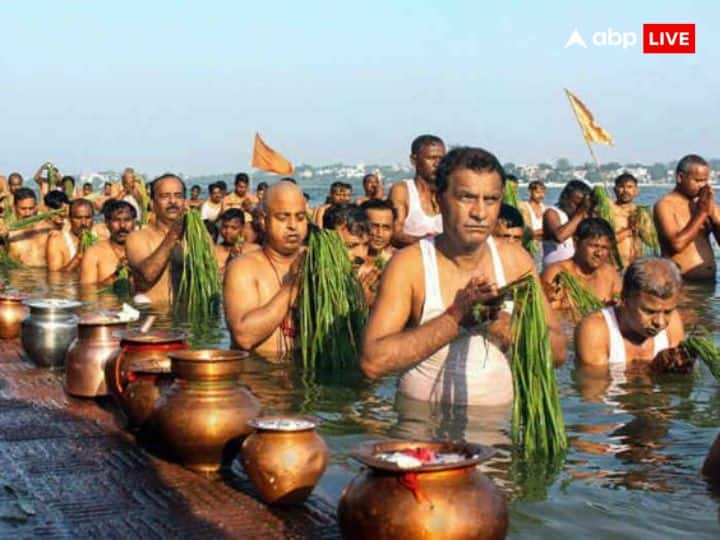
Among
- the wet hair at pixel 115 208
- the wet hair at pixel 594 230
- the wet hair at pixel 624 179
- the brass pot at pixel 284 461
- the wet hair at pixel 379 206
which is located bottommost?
the brass pot at pixel 284 461

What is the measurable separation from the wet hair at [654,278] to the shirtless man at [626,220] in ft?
27.1

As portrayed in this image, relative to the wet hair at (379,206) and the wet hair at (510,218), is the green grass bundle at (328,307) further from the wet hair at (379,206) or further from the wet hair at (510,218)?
the wet hair at (510,218)

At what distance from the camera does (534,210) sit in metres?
18.7

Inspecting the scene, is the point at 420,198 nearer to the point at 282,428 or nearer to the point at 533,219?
the point at 282,428

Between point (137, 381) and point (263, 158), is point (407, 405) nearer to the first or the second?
point (137, 381)

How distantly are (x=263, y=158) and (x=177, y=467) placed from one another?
30.6 feet

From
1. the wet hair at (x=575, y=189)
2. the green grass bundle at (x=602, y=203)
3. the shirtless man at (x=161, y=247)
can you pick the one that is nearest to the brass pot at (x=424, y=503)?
the shirtless man at (x=161, y=247)

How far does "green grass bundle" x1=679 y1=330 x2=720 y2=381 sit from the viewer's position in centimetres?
671

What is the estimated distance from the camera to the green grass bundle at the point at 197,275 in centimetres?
1082

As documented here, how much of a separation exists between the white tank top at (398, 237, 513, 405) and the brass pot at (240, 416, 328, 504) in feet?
4.37

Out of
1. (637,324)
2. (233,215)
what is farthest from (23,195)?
(637,324)

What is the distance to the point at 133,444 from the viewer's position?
5703 millimetres

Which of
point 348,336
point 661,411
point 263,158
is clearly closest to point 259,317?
point 348,336

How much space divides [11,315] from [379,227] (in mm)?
3340
